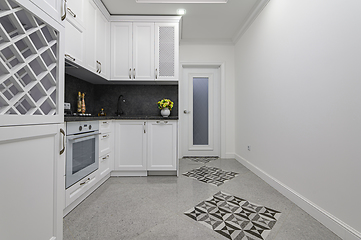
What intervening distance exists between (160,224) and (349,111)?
5.74 feet

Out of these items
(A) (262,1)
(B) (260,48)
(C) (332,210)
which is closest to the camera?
(C) (332,210)

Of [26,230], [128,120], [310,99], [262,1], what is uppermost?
[262,1]

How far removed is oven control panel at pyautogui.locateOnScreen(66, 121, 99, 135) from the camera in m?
1.67

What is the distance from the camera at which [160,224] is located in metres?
1.51

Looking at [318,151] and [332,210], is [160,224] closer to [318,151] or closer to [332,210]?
[332,210]

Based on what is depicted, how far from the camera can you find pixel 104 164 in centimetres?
245

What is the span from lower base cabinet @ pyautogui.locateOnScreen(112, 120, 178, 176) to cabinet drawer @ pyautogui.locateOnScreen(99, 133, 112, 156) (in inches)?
6.5

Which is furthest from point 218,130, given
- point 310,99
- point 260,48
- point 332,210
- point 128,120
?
point 332,210

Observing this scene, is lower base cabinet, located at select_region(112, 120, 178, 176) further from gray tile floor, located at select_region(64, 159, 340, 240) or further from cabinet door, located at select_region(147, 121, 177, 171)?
gray tile floor, located at select_region(64, 159, 340, 240)

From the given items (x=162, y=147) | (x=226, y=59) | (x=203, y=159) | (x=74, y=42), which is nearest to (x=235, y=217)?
(x=162, y=147)

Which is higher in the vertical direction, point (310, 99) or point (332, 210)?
point (310, 99)

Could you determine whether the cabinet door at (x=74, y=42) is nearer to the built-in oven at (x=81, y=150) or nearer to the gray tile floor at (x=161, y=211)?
the built-in oven at (x=81, y=150)

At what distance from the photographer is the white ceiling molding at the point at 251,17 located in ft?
8.64

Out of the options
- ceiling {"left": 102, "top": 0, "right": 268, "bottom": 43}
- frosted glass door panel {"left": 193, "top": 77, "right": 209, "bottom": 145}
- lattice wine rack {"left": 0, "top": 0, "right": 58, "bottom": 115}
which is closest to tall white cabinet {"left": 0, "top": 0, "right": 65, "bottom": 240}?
lattice wine rack {"left": 0, "top": 0, "right": 58, "bottom": 115}
